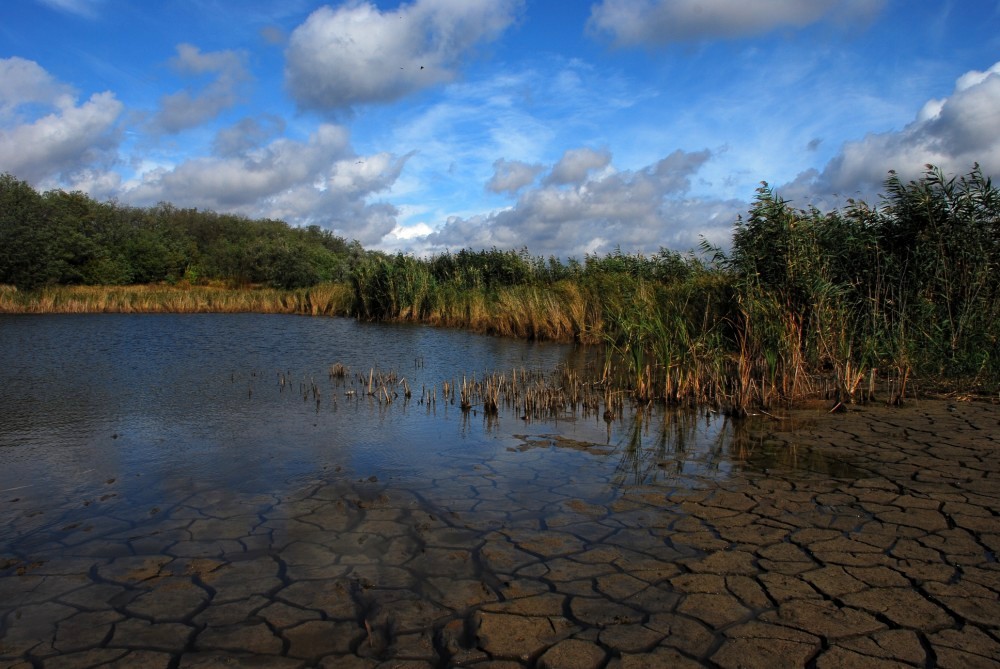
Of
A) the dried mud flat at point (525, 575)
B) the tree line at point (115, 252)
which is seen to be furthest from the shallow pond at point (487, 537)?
the tree line at point (115, 252)

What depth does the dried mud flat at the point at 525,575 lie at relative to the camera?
3.11 metres

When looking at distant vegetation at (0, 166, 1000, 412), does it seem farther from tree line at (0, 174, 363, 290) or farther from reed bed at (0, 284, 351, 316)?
tree line at (0, 174, 363, 290)

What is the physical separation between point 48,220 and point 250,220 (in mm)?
39702

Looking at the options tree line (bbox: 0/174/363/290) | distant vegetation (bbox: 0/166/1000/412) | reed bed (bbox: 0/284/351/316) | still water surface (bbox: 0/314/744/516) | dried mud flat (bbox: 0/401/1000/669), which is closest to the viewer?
dried mud flat (bbox: 0/401/1000/669)

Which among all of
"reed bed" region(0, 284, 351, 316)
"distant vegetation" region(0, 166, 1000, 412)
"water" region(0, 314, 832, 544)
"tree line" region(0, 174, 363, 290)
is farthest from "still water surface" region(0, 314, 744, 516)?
"tree line" region(0, 174, 363, 290)

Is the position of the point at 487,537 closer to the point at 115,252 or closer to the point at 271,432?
the point at 271,432

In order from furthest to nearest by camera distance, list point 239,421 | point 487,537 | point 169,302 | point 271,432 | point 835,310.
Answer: point 169,302 < point 835,310 < point 239,421 < point 271,432 < point 487,537

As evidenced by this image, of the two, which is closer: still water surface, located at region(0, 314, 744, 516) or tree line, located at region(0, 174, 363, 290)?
still water surface, located at region(0, 314, 744, 516)

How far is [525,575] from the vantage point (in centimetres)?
394

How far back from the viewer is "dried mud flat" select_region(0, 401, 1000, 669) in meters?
3.11

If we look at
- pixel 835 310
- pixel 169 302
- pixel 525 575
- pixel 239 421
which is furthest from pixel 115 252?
pixel 525 575

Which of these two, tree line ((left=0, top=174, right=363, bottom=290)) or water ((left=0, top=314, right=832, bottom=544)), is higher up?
tree line ((left=0, top=174, right=363, bottom=290))

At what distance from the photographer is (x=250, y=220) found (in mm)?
80000

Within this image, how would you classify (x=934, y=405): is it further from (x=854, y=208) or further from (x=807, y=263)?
(x=854, y=208)
